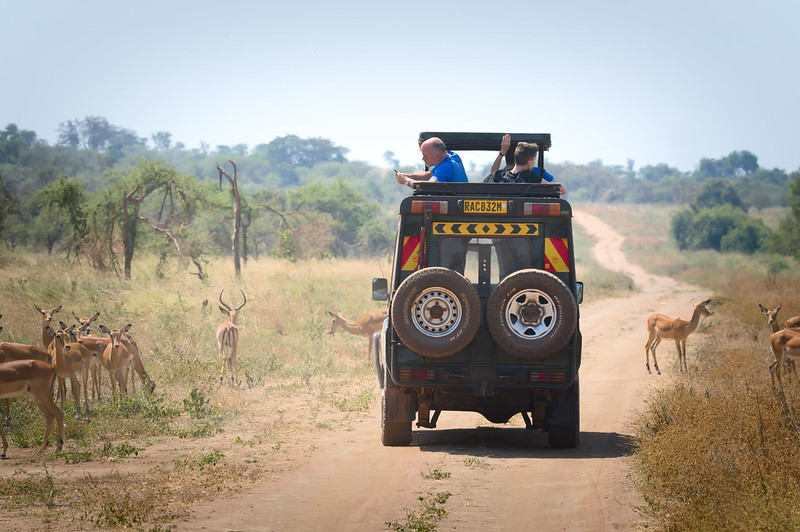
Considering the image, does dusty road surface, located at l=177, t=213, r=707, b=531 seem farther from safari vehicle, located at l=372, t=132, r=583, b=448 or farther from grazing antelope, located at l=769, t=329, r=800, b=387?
grazing antelope, located at l=769, t=329, r=800, b=387

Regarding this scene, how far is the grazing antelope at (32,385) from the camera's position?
30.3 ft

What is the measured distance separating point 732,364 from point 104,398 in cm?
912

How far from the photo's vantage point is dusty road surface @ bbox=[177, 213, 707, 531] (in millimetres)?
6508

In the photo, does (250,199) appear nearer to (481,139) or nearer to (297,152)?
(481,139)

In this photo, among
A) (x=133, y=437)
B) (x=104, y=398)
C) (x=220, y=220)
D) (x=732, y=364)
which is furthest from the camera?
(x=220, y=220)

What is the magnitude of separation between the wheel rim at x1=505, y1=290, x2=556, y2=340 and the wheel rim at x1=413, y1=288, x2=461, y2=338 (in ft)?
1.54

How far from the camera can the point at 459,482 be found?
7.56m

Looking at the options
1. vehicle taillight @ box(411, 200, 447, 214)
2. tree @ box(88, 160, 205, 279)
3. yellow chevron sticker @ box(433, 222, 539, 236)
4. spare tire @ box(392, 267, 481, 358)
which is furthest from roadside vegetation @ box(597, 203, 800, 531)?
tree @ box(88, 160, 205, 279)

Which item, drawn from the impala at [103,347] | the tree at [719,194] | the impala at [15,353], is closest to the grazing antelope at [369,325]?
the impala at [103,347]

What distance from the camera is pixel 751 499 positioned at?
254 inches

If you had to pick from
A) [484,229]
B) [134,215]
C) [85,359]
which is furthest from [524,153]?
[134,215]

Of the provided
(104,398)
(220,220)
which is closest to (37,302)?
(104,398)

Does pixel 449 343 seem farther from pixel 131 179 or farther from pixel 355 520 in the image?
pixel 131 179

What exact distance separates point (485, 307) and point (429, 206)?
1047mm
